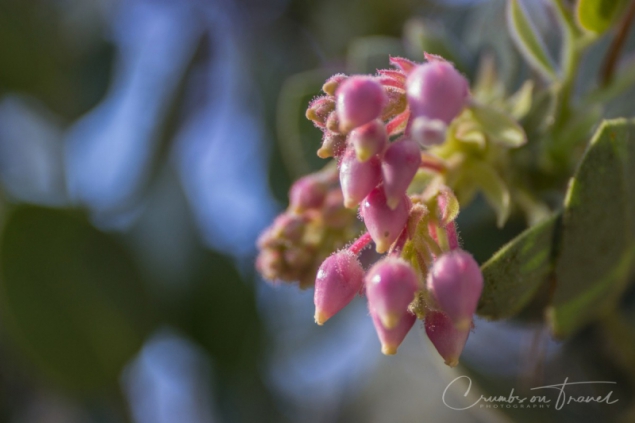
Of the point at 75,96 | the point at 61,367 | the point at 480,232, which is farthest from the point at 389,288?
the point at 75,96

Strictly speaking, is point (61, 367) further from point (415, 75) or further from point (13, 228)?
point (415, 75)

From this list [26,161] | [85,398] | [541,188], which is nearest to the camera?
[541,188]

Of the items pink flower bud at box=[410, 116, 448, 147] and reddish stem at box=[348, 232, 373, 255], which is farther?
reddish stem at box=[348, 232, 373, 255]

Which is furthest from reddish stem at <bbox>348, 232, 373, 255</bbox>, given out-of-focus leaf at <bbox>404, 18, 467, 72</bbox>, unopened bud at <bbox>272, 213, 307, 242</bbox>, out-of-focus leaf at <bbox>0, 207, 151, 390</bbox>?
out-of-focus leaf at <bbox>0, 207, 151, 390</bbox>

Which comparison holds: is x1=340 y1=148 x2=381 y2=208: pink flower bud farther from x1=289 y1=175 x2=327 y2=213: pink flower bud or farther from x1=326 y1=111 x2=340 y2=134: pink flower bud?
x1=289 y1=175 x2=327 y2=213: pink flower bud

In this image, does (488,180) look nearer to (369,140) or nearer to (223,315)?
(369,140)

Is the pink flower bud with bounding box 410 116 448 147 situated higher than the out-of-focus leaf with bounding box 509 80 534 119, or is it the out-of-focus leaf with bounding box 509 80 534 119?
the pink flower bud with bounding box 410 116 448 147

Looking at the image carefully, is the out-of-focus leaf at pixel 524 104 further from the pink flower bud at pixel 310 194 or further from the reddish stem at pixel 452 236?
the reddish stem at pixel 452 236
